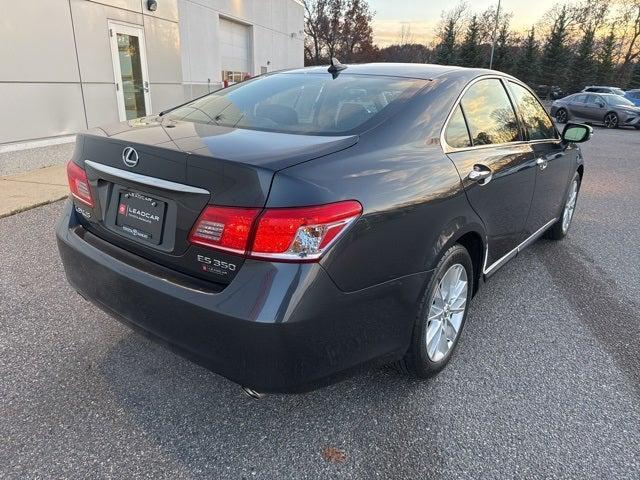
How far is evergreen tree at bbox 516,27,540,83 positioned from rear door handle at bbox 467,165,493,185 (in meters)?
52.7

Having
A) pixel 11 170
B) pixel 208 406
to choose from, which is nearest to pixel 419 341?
pixel 208 406

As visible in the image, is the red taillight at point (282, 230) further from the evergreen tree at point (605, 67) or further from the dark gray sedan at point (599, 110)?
the evergreen tree at point (605, 67)

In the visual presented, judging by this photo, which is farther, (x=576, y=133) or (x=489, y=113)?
(x=576, y=133)

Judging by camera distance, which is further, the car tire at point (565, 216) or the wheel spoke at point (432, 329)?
the car tire at point (565, 216)

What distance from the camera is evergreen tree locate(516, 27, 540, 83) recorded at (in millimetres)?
49000

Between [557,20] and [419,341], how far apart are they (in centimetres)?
5553

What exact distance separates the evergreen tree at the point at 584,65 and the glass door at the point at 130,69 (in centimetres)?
4701

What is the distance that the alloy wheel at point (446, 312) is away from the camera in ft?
8.29

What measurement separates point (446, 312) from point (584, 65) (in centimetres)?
5155

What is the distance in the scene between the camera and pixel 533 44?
49594 mm

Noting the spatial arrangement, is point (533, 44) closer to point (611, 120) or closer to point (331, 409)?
point (611, 120)

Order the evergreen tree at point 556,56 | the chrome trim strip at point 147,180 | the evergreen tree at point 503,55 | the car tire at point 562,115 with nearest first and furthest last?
the chrome trim strip at point 147,180 → the car tire at point 562,115 → the evergreen tree at point 556,56 → the evergreen tree at point 503,55

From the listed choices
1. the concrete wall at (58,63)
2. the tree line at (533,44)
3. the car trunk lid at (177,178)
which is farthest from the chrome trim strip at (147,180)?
the tree line at (533,44)

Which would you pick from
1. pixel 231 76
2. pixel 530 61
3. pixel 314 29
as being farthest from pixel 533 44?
pixel 231 76
